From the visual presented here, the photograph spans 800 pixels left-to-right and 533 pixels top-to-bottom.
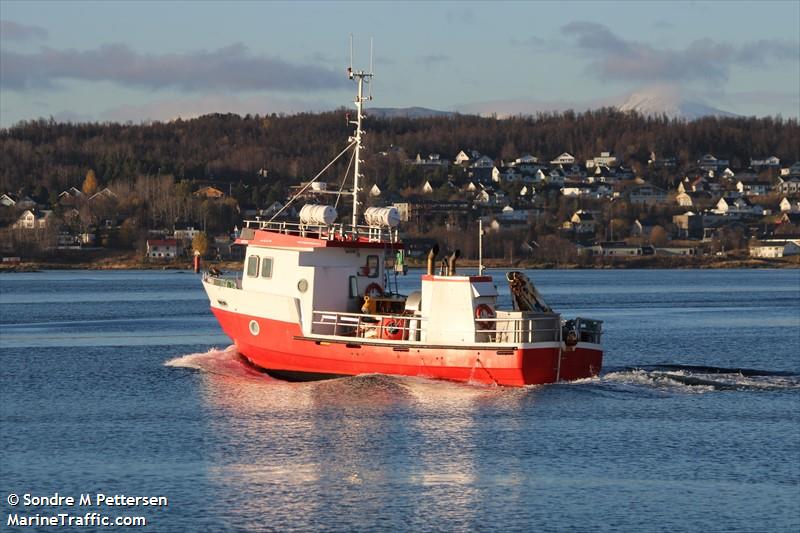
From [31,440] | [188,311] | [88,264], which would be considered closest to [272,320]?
[31,440]

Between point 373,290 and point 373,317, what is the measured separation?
2930 mm

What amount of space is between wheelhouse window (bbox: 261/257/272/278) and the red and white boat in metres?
0.03

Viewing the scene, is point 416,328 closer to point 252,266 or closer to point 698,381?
point 252,266

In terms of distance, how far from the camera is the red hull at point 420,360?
3766 cm

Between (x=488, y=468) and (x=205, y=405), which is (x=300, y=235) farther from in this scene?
(x=488, y=468)

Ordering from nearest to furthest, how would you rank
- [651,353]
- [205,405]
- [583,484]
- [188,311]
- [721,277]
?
[583,484] < [205,405] < [651,353] < [188,311] < [721,277]

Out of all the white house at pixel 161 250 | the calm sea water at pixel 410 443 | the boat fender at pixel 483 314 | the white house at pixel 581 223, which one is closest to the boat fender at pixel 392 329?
the calm sea water at pixel 410 443

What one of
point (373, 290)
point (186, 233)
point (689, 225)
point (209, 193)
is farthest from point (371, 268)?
point (689, 225)

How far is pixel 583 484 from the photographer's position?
28016 millimetres

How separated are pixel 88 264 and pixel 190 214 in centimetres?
2450

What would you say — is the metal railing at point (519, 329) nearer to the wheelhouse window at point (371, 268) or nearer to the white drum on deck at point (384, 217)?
the wheelhouse window at point (371, 268)

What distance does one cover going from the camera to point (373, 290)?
137 ft

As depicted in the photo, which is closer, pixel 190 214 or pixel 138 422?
pixel 138 422

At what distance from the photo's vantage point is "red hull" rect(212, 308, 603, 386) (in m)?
37.7
